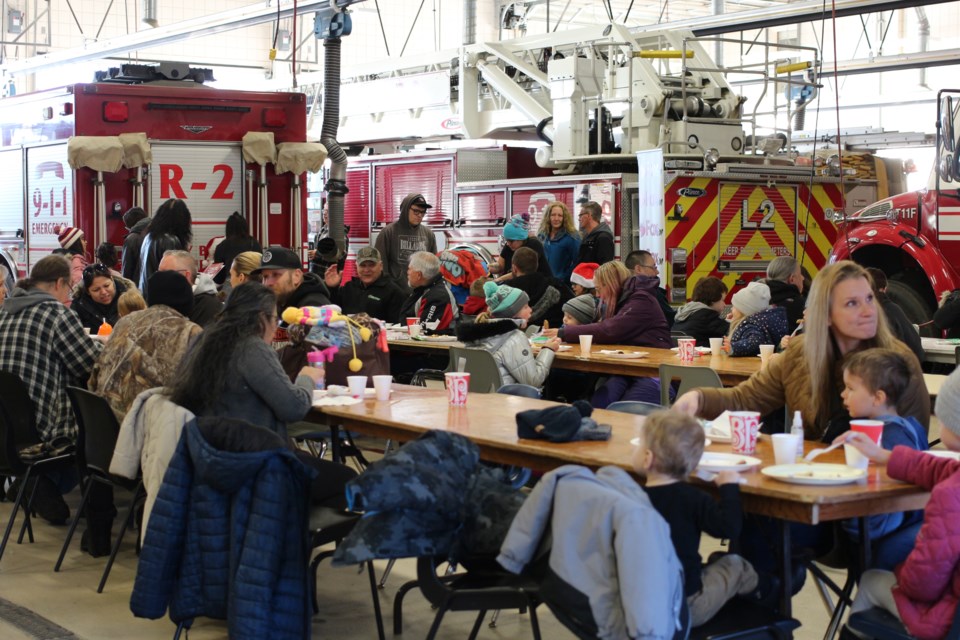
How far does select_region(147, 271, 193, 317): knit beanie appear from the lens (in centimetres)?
624

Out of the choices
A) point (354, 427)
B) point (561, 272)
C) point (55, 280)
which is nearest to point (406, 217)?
Answer: point (561, 272)

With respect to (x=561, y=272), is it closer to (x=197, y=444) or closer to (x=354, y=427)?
(x=354, y=427)

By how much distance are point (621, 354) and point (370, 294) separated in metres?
3.04

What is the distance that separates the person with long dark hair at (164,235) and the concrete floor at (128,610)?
3.75 meters

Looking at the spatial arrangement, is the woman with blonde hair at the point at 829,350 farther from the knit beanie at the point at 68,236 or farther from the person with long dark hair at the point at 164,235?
the knit beanie at the point at 68,236

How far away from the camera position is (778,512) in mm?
3754

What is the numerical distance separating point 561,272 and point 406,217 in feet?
5.07

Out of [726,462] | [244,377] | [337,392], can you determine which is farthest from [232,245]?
[726,462]

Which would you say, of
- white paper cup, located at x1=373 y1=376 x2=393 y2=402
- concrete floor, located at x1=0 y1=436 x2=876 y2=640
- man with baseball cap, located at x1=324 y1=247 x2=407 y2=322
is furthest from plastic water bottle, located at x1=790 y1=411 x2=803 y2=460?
man with baseball cap, located at x1=324 y1=247 x2=407 y2=322

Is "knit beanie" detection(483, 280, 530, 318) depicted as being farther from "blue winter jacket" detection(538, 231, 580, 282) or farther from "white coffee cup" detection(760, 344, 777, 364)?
"blue winter jacket" detection(538, 231, 580, 282)

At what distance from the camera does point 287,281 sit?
7.29 meters

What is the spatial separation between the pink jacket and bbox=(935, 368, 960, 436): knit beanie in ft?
0.94

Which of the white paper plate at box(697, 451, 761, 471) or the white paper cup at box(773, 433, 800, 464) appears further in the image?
the white paper cup at box(773, 433, 800, 464)

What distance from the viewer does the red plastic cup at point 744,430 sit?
4.30m
